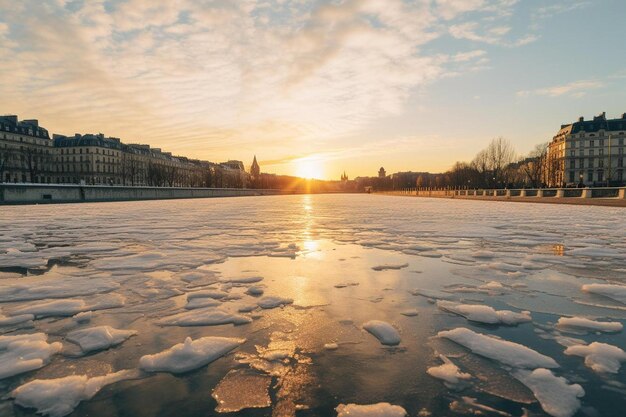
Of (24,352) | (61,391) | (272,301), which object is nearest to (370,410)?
(61,391)

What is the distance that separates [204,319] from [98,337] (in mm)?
775

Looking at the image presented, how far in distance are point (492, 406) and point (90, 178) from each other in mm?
103539

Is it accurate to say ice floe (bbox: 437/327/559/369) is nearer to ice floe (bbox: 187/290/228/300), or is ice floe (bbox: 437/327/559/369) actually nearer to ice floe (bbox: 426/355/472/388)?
→ ice floe (bbox: 426/355/472/388)

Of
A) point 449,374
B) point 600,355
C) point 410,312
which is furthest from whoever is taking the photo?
point 410,312

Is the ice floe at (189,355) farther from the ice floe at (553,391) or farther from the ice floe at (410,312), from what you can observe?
the ice floe at (553,391)

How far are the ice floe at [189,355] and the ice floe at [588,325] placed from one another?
2.57 m

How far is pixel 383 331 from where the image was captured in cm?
270

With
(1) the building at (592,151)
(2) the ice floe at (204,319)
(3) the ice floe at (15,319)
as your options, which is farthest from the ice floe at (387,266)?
(1) the building at (592,151)

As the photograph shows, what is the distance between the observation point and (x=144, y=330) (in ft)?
9.18

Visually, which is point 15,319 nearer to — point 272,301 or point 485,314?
point 272,301

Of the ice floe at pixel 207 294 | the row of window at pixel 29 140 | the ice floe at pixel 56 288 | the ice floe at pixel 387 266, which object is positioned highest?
the row of window at pixel 29 140

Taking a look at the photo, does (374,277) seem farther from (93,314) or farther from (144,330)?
(93,314)

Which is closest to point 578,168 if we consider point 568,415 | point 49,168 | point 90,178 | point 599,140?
point 599,140

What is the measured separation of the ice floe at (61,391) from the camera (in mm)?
1799
